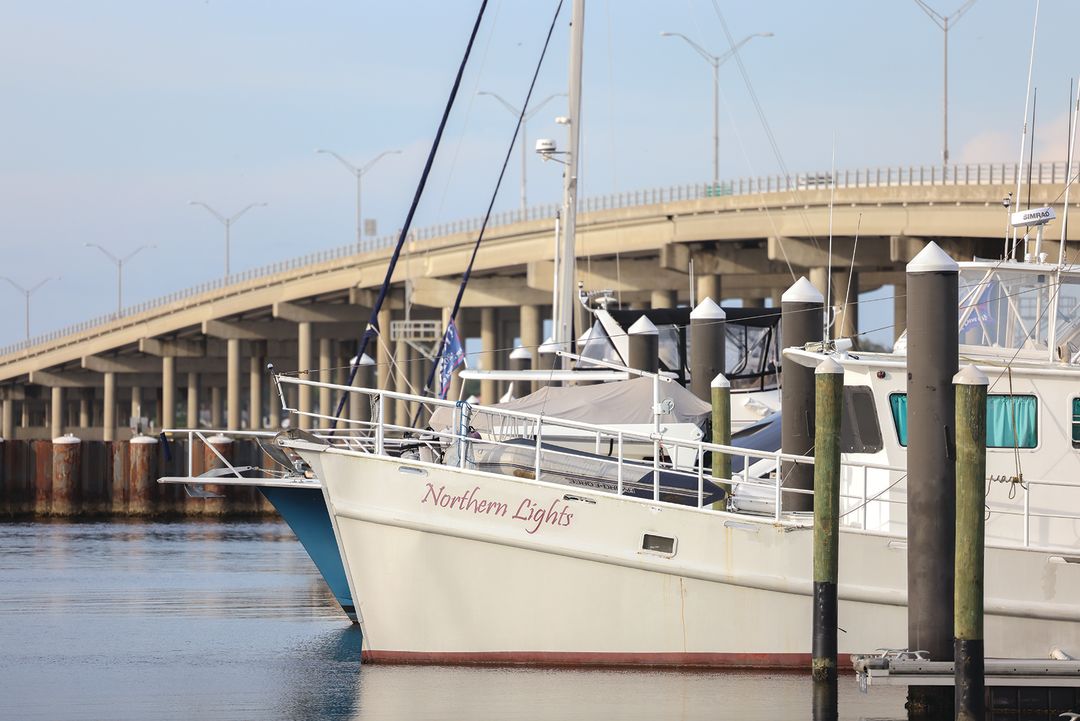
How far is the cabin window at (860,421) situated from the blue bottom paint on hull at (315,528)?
8718 mm

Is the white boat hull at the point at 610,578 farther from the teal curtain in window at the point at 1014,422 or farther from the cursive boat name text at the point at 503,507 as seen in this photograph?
the teal curtain in window at the point at 1014,422

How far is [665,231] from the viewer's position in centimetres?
6469

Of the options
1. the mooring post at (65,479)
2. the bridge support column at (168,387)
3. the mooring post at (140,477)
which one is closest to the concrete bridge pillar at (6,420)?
the bridge support column at (168,387)

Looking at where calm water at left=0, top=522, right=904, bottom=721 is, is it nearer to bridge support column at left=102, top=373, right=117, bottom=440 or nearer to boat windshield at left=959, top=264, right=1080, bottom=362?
boat windshield at left=959, top=264, right=1080, bottom=362

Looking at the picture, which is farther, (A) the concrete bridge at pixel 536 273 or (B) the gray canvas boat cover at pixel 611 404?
(A) the concrete bridge at pixel 536 273

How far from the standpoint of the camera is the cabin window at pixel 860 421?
59.8 feet

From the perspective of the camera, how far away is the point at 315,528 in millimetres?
24250

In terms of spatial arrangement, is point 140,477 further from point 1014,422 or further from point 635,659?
point 1014,422

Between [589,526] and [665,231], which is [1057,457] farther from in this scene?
[665,231]

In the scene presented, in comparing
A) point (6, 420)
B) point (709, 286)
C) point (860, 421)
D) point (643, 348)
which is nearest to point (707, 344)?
point (643, 348)

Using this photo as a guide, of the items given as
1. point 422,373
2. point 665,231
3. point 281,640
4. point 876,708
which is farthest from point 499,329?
point 876,708

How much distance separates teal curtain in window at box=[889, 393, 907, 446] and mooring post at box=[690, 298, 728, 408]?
5349mm

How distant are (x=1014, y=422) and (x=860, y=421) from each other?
1649mm

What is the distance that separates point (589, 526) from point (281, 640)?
6527mm
